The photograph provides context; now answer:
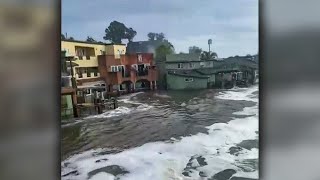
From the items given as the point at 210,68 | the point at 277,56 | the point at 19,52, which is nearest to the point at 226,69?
the point at 210,68

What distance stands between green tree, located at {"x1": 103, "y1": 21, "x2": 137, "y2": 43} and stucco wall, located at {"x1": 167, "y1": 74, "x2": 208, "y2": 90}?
0.72ft

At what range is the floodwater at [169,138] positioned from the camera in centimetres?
140

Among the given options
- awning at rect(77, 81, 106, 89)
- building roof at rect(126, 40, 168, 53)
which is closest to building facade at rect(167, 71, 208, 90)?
building roof at rect(126, 40, 168, 53)

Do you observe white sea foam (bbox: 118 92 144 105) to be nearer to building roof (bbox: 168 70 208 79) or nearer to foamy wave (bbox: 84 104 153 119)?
foamy wave (bbox: 84 104 153 119)

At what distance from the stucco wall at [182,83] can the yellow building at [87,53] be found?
21 cm

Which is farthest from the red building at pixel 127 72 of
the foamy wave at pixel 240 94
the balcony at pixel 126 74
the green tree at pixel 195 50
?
the foamy wave at pixel 240 94

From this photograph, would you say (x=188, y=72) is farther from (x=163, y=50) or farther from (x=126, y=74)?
(x=126, y=74)

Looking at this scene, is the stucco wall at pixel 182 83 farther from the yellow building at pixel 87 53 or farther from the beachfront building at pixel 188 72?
the yellow building at pixel 87 53

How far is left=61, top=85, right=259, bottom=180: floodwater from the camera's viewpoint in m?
1.40

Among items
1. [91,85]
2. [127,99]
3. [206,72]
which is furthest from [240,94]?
[91,85]

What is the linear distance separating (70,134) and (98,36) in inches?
A: 15.7

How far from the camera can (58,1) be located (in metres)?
1.48

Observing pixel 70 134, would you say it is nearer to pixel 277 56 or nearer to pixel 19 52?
pixel 19 52

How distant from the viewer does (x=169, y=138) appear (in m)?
1.42
